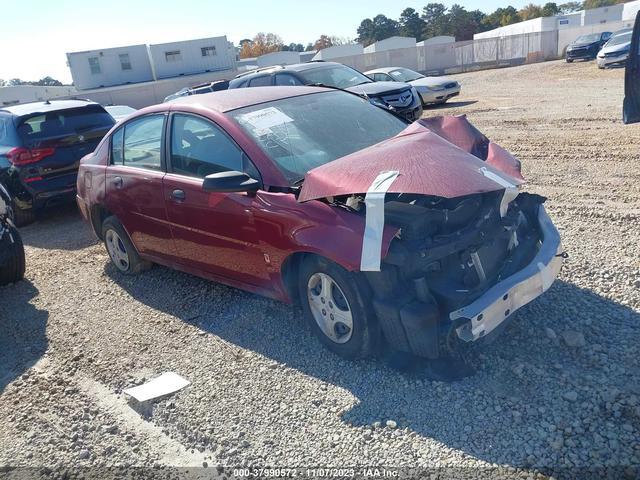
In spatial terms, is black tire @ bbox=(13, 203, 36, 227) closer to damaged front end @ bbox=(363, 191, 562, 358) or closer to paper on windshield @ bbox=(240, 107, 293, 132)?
paper on windshield @ bbox=(240, 107, 293, 132)

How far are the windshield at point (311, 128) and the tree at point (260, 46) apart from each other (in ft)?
282

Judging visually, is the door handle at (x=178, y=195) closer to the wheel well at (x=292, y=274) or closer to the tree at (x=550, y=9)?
the wheel well at (x=292, y=274)

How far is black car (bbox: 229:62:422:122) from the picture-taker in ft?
37.2

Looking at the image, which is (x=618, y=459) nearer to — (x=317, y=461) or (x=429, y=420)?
(x=429, y=420)

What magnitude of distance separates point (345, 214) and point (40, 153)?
621cm

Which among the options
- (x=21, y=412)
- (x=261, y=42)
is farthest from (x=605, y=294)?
(x=261, y=42)

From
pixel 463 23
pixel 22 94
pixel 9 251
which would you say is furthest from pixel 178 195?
pixel 463 23

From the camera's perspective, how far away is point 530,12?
86000 mm

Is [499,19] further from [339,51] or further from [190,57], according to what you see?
[190,57]

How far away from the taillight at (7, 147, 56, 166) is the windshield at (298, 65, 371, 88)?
5.44 metres

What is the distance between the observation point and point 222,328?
434 cm

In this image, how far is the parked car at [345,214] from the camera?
3.07 m

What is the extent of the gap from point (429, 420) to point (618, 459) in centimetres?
91

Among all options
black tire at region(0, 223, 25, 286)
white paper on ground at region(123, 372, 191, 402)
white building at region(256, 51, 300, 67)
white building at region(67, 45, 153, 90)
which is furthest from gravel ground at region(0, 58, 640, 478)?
white building at region(256, 51, 300, 67)
